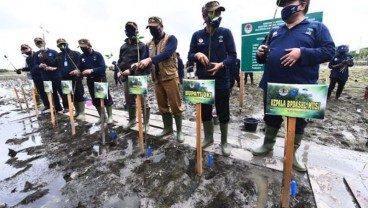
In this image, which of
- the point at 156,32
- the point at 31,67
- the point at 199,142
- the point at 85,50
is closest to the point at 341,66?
the point at 156,32

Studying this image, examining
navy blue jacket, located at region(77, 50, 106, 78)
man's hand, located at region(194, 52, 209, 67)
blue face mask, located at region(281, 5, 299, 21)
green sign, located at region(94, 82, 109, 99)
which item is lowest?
green sign, located at region(94, 82, 109, 99)

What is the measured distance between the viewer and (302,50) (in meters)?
2.27

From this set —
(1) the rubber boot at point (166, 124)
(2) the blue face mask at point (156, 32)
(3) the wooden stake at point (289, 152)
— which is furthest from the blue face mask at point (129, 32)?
(3) the wooden stake at point (289, 152)

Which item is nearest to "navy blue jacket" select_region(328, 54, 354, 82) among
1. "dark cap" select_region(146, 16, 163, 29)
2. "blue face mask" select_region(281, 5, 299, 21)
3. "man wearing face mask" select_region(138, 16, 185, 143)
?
"blue face mask" select_region(281, 5, 299, 21)

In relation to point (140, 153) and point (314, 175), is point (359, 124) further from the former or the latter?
point (140, 153)

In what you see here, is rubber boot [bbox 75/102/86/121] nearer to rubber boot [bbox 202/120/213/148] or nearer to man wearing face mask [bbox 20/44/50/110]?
man wearing face mask [bbox 20/44/50/110]

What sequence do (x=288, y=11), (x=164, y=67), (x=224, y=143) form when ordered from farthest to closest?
1. (x=164, y=67)
2. (x=224, y=143)
3. (x=288, y=11)

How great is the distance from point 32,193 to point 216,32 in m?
3.54

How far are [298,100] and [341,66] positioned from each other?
7.93 metres

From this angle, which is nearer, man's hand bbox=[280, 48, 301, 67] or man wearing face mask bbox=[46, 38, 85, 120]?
man's hand bbox=[280, 48, 301, 67]

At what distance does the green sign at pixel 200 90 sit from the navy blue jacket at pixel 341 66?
7833 millimetres

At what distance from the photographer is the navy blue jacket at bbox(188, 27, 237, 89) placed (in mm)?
3188

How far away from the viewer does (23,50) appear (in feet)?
24.1

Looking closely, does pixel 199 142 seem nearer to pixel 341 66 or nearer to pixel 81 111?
pixel 81 111
